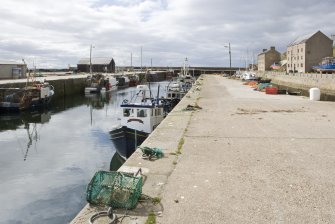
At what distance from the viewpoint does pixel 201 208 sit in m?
6.41

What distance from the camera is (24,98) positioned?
115 feet

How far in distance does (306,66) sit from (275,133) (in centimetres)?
7980

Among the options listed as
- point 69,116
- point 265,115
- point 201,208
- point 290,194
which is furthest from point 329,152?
point 69,116

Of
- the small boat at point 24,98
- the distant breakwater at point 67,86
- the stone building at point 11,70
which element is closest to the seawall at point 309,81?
the small boat at point 24,98

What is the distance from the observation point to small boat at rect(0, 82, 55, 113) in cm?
3356

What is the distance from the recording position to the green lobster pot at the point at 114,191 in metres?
6.52

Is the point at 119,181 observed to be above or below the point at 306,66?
below

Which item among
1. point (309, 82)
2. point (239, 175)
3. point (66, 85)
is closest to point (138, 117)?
point (239, 175)

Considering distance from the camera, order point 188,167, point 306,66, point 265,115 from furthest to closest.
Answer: point 306,66 < point 265,115 < point 188,167

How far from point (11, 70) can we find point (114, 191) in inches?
2040

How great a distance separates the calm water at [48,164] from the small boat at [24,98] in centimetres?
208

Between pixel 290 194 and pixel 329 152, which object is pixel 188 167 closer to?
pixel 290 194

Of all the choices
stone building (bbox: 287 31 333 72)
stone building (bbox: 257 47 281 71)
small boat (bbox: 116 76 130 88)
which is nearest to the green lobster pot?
small boat (bbox: 116 76 130 88)

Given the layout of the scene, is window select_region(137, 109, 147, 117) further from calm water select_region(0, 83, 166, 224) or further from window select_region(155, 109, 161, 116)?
calm water select_region(0, 83, 166, 224)
